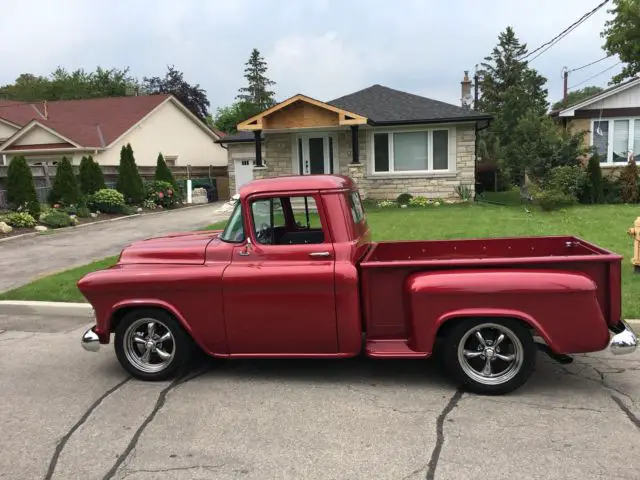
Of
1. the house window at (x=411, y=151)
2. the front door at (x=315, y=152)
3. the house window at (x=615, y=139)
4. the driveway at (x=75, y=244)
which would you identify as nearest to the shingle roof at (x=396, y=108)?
the house window at (x=411, y=151)

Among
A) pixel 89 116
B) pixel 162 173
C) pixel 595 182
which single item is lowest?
pixel 595 182

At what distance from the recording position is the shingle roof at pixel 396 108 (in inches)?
734

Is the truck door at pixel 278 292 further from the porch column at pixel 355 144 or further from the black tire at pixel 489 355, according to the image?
the porch column at pixel 355 144

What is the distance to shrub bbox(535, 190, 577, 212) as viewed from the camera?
15172mm

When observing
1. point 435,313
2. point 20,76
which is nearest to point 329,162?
point 435,313

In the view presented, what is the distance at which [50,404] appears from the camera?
14.2 feet

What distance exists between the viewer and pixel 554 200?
15.2m

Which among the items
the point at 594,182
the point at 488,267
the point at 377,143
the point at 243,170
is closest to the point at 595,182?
the point at 594,182

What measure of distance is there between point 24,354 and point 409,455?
4.36 meters

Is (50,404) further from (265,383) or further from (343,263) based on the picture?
(343,263)

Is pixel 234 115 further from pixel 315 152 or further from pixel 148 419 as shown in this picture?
pixel 148 419

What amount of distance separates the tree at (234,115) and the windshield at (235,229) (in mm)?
55294

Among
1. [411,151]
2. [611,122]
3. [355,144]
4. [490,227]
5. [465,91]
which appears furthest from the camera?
[465,91]

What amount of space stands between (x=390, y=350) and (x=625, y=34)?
2924cm
